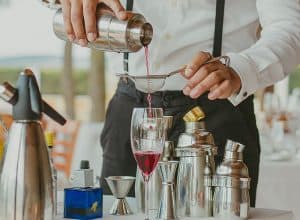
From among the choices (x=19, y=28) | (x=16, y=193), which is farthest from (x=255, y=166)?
(x=19, y=28)

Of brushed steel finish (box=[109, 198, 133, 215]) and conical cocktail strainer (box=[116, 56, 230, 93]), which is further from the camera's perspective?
conical cocktail strainer (box=[116, 56, 230, 93])

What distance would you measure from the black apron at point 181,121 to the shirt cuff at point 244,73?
6.4 inches

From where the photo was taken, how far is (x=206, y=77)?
1833 mm

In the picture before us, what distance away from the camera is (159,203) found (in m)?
1.74

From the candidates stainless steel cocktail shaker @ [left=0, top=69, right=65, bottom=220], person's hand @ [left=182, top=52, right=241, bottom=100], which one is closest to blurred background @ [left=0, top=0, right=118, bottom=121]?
person's hand @ [left=182, top=52, right=241, bottom=100]

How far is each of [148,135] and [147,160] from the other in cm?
6

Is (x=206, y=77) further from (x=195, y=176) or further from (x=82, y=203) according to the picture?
(x=82, y=203)

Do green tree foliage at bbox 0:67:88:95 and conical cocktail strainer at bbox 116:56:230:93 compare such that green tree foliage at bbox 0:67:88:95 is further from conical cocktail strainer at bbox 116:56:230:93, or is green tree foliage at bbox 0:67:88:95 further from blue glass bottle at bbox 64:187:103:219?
blue glass bottle at bbox 64:187:103:219

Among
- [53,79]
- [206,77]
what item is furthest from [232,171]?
[53,79]

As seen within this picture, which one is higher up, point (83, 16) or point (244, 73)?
point (83, 16)

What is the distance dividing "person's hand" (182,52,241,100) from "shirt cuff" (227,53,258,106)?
0.26ft

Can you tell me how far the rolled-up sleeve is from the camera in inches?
79.4

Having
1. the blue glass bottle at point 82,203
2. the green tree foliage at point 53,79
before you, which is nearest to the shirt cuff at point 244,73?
the blue glass bottle at point 82,203

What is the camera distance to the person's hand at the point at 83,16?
1766mm
